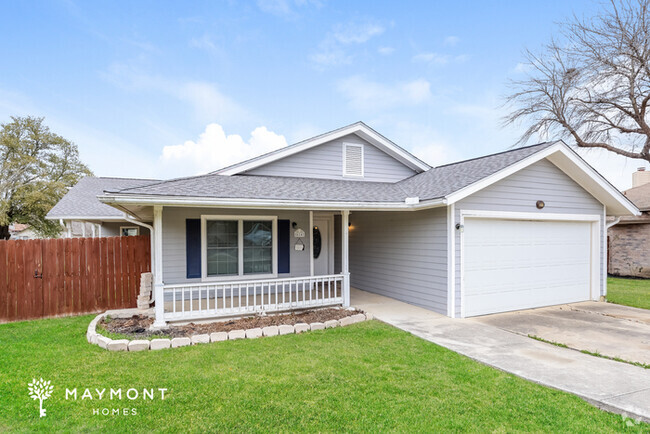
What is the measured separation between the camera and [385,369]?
452 cm

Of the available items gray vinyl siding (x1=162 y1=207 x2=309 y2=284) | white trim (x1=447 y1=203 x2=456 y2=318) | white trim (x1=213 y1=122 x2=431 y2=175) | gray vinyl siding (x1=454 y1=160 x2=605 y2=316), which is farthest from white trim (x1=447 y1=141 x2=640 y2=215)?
gray vinyl siding (x1=162 y1=207 x2=309 y2=284)

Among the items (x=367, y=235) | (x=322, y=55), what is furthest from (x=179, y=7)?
(x=367, y=235)

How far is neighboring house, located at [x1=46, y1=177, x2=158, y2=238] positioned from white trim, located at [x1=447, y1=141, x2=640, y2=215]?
9.30 meters

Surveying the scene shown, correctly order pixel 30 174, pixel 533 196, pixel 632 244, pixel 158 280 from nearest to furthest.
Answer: pixel 158 280 < pixel 533 196 < pixel 632 244 < pixel 30 174

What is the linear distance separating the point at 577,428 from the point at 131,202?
6.51 metres

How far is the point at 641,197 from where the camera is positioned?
51.9 ft

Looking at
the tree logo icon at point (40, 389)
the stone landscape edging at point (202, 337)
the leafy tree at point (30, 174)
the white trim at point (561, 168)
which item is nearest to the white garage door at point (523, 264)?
the white trim at point (561, 168)

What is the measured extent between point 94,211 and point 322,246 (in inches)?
343

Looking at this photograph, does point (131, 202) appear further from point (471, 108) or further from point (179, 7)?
point (471, 108)

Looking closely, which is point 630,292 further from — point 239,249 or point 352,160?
point 239,249

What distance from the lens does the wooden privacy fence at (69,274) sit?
7281 millimetres

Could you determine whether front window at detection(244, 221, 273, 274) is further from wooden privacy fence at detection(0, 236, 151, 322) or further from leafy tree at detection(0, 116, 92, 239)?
leafy tree at detection(0, 116, 92, 239)

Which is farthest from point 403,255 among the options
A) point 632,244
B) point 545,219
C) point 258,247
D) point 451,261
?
point 632,244

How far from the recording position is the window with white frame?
8383 mm
